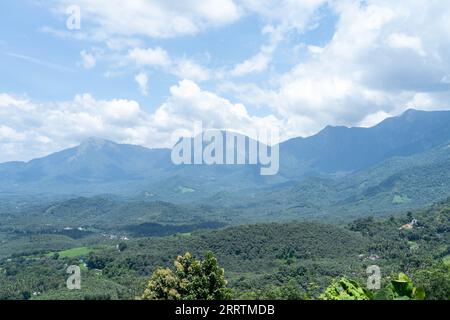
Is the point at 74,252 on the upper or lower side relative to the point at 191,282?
lower

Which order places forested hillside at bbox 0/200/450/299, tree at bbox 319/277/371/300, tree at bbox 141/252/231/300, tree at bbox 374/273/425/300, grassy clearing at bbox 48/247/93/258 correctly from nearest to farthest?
tree at bbox 374/273/425/300, tree at bbox 319/277/371/300, tree at bbox 141/252/231/300, forested hillside at bbox 0/200/450/299, grassy clearing at bbox 48/247/93/258

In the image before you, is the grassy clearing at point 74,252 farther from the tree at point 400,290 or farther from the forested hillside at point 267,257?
the tree at point 400,290

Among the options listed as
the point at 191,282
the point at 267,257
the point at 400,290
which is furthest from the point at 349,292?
the point at 267,257

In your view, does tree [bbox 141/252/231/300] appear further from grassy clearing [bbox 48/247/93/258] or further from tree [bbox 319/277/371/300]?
grassy clearing [bbox 48/247/93/258]

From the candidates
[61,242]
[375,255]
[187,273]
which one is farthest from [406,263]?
[61,242]

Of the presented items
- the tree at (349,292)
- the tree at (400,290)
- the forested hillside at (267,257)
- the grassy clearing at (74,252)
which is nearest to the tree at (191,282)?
the tree at (349,292)

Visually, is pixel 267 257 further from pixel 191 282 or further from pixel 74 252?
pixel 191 282

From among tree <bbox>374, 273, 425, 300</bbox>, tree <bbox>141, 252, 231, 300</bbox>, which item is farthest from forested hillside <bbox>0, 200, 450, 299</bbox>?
tree <bbox>374, 273, 425, 300</bbox>
